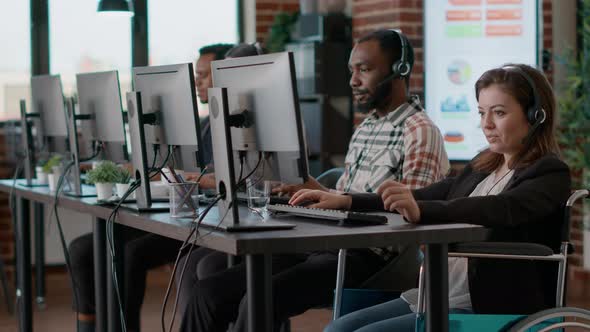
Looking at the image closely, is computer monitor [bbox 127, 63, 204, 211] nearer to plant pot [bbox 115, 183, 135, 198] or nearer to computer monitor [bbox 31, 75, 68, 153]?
plant pot [bbox 115, 183, 135, 198]

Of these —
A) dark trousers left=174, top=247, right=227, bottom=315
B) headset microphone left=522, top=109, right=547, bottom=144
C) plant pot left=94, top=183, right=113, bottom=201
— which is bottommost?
dark trousers left=174, top=247, right=227, bottom=315

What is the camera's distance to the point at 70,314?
4.89 m

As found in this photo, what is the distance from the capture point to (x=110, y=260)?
115 inches

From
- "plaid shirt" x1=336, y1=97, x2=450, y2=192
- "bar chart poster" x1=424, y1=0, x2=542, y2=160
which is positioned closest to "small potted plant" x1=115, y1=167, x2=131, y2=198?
"plaid shirt" x1=336, y1=97, x2=450, y2=192

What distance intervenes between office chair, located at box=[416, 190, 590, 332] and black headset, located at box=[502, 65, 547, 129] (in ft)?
0.73

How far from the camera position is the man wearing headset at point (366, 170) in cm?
262

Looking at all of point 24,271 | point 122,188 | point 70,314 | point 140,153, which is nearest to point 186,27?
point 70,314

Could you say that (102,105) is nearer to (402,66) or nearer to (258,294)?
(402,66)

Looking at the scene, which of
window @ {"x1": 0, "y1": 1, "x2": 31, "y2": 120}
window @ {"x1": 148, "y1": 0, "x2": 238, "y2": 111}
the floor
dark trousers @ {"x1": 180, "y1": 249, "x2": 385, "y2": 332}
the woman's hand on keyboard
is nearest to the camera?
the woman's hand on keyboard

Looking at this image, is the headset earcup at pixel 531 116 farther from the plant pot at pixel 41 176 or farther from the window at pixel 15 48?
the window at pixel 15 48

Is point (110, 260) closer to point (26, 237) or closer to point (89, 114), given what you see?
point (89, 114)

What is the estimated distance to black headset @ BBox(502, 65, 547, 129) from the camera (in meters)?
2.35

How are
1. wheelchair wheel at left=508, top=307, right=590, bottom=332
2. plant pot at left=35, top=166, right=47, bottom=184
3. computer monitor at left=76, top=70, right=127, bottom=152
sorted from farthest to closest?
plant pot at left=35, top=166, right=47, bottom=184, computer monitor at left=76, top=70, right=127, bottom=152, wheelchair wheel at left=508, top=307, right=590, bottom=332

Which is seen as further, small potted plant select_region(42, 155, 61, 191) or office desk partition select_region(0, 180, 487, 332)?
small potted plant select_region(42, 155, 61, 191)
